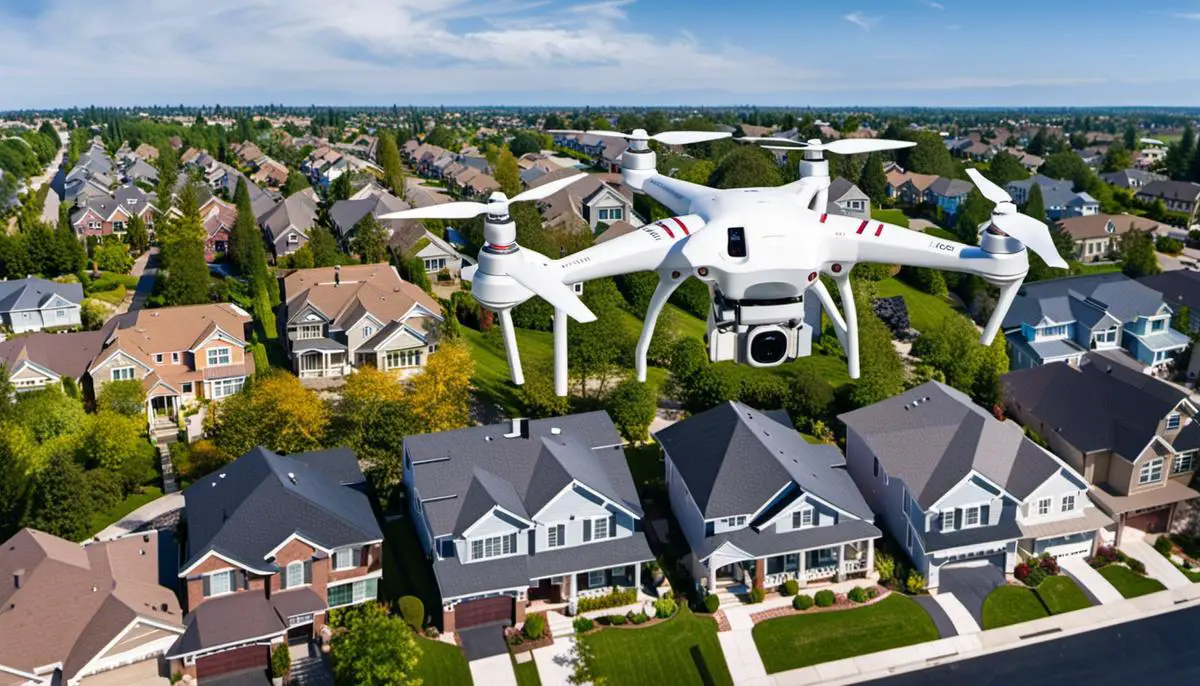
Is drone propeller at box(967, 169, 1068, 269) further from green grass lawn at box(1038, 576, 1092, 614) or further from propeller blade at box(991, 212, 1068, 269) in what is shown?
green grass lawn at box(1038, 576, 1092, 614)

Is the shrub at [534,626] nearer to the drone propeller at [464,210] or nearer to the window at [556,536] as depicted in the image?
the window at [556,536]

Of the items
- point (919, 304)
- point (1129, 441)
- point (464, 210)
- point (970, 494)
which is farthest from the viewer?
point (919, 304)

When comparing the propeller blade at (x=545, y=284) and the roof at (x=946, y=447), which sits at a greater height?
the propeller blade at (x=545, y=284)

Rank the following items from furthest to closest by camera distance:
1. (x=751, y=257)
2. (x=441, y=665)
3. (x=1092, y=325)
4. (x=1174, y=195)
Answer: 1. (x=1174, y=195)
2. (x=1092, y=325)
3. (x=441, y=665)
4. (x=751, y=257)

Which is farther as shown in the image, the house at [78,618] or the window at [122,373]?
the window at [122,373]

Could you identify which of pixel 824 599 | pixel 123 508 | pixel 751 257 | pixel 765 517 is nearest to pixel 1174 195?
pixel 765 517

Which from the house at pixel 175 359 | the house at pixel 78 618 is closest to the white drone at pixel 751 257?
the house at pixel 78 618

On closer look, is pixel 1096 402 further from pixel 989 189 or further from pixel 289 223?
pixel 289 223
